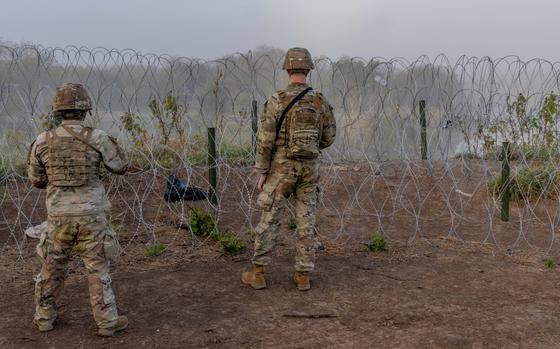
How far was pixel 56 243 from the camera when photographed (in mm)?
3705

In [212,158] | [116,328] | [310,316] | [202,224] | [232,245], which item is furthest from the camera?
[212,158]

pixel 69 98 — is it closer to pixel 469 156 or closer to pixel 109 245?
pixel 109 245

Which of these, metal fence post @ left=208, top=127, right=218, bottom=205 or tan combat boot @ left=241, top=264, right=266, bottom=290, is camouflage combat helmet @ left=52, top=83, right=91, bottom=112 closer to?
tan combat boot @ left=241, top=264, right=266, bottom=290

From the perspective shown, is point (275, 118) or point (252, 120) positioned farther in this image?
point (252, 120)

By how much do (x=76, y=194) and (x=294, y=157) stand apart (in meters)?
1.67

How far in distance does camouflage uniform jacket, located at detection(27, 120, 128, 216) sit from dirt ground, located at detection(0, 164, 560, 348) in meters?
0.87

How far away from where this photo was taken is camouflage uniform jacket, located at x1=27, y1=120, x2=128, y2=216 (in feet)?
12.1

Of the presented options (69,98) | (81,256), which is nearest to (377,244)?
(81,256)

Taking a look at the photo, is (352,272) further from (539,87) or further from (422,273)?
(539,87)

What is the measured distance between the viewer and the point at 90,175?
147 inches

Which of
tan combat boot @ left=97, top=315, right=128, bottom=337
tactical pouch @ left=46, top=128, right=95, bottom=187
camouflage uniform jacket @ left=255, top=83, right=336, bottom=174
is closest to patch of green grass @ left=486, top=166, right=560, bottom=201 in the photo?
camouflage uniform jacket @ left=255, top=83, right=336, bottom=174

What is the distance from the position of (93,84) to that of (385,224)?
3.65 metres

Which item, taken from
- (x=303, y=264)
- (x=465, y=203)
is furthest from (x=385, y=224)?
(x=303, y=264)

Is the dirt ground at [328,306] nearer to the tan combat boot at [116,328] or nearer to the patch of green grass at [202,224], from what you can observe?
the tan combat boot at [116,328]
